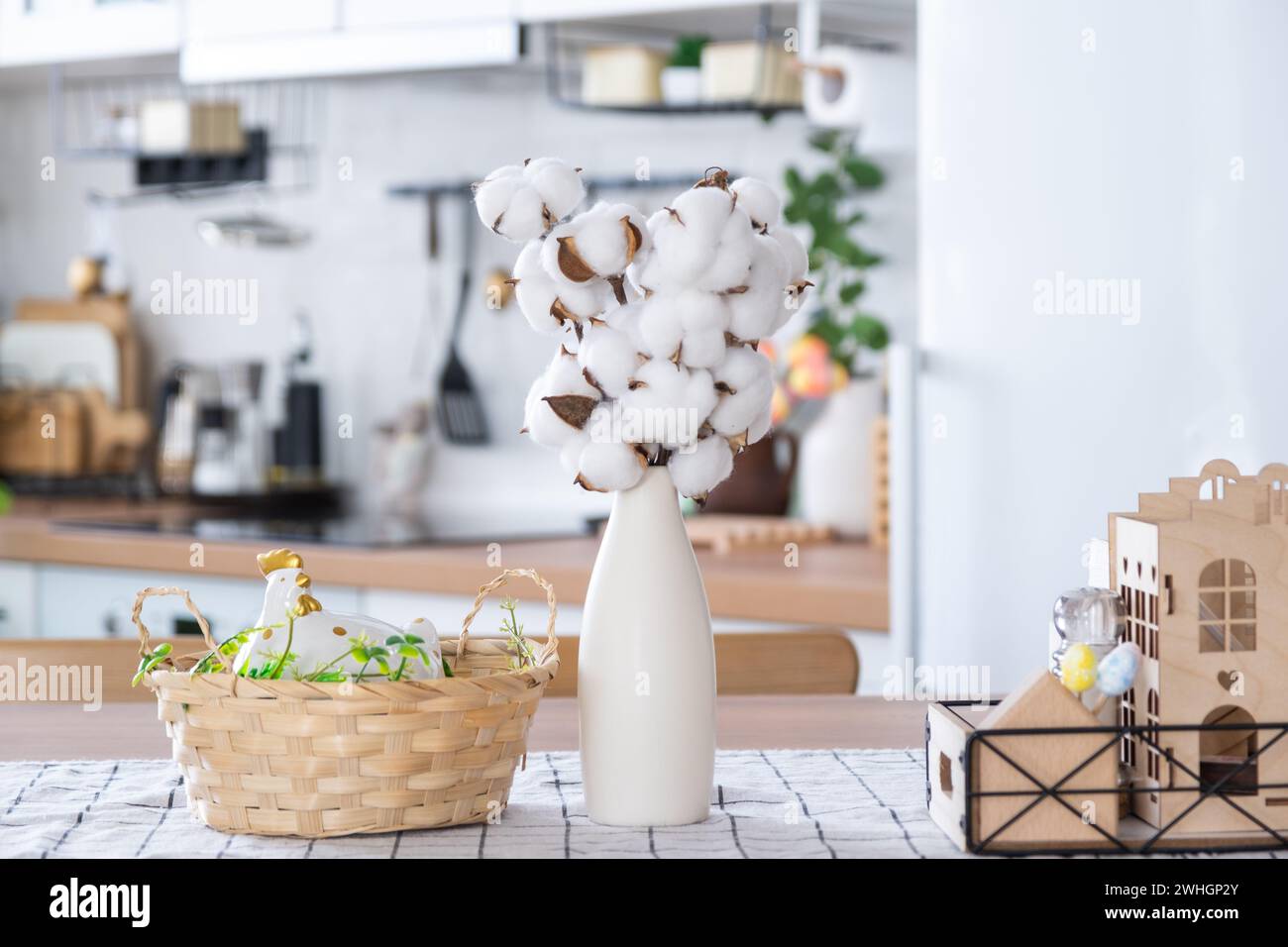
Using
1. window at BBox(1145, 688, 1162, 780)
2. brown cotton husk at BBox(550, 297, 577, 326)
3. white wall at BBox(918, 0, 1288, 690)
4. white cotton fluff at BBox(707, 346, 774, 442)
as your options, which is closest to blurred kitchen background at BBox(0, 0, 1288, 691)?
white wall at BBox(918, 0, 1288, 690)

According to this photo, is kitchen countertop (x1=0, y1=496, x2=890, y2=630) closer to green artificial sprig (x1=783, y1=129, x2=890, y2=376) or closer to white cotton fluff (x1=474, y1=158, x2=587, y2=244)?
green artificial sprig (x1=783, y1=129, x2=890, y2=376)

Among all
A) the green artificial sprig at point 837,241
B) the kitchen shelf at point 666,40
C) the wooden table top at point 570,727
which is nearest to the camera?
Result: the wooden table top at point 570,727

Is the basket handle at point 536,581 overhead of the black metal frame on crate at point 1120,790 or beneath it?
overhead

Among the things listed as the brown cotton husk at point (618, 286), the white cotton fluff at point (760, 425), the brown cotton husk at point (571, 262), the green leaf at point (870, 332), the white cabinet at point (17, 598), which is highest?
the green leaf at point (870, 332)

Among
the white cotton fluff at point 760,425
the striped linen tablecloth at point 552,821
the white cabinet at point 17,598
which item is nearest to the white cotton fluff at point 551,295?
the white cotton fluff at point 760,425

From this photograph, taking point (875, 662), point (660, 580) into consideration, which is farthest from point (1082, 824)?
point (875, 662)

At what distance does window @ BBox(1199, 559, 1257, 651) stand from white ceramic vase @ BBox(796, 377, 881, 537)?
1.65 metres

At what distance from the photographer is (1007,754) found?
738mm

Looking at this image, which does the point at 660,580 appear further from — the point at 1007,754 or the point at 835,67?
the point at 835,67

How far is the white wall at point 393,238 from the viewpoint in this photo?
2.84 m

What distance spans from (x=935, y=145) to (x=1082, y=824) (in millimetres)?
1251

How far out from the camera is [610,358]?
2.57 ft

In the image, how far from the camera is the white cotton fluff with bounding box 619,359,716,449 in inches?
30.9

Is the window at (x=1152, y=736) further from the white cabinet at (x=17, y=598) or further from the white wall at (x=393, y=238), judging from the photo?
the white cabinet at (x=17, y=598)
